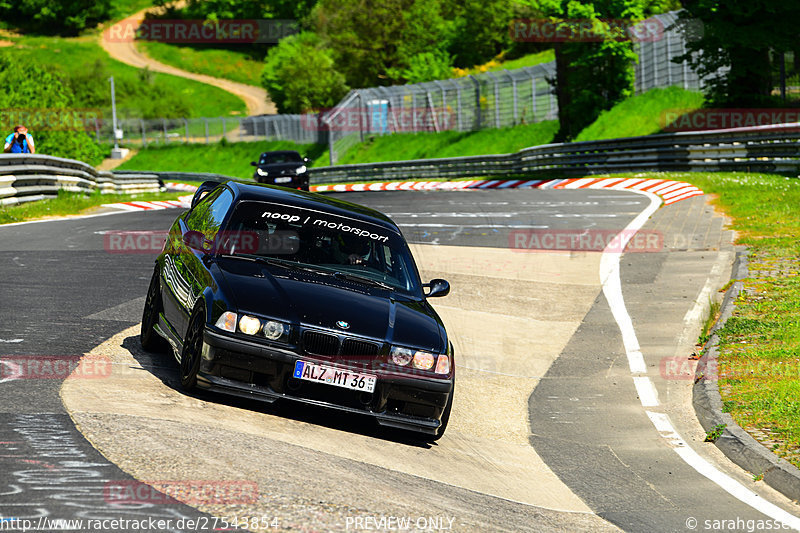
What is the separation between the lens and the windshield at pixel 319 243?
316 inches

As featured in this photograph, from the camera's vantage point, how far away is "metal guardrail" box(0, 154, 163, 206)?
2216cm

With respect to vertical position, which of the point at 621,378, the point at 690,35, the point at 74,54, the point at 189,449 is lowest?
the point at 621,378

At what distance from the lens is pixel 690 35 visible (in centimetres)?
3016

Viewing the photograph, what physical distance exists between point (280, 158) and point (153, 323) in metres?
25.4

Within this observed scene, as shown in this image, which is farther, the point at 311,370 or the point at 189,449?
the point at 311,370

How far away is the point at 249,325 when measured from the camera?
22.5 feet

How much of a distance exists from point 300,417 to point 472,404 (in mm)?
2147

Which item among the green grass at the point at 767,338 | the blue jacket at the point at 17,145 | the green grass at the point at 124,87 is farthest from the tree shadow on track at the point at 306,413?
the green grass at the point at 124,87

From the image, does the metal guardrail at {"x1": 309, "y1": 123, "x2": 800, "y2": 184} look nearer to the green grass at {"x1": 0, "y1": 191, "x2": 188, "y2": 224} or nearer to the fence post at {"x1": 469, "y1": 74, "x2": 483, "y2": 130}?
the fence post at {"x1": 469, "y1": 74, "x2": 483, "y2": 130}

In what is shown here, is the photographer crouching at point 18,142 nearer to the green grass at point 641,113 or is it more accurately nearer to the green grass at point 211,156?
the green grass at point 641,113

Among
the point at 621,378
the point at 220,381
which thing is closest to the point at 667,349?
the point at 621,378

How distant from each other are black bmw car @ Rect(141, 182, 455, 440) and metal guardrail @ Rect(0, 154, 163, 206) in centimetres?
1522

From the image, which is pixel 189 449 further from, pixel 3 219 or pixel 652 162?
pixel 652 162

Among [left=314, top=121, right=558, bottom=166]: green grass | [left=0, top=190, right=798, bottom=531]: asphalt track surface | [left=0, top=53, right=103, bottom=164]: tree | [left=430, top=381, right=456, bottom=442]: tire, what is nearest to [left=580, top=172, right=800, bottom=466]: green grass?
[left=0, top=190, right=798, bottom=531]: asphalt track surface
